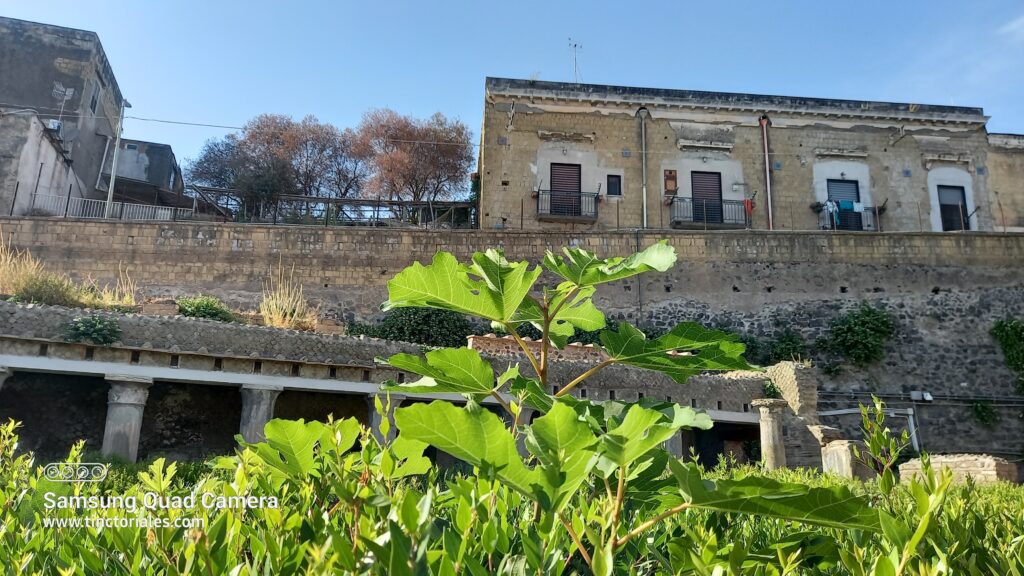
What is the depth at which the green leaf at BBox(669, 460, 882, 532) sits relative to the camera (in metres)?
1.30

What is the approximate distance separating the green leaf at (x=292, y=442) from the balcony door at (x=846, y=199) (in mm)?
24821

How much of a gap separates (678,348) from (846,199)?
990 inches

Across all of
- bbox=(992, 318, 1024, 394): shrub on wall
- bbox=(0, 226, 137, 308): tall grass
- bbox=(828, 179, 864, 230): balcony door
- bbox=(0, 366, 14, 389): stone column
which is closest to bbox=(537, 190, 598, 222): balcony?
bbox=(828, 179, 864, 230): balcony door

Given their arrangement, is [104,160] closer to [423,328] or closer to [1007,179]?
[423,328]

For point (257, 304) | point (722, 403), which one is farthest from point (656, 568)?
point (257, 304)

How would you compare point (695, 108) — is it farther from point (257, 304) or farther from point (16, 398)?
point (16, 398)

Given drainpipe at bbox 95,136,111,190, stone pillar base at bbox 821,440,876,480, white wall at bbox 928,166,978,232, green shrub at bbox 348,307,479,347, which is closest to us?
stone pillar base at bbox 821,440,876,480

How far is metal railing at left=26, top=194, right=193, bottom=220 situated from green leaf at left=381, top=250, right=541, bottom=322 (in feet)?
77.5

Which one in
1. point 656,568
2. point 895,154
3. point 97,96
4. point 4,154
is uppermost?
point 97,96

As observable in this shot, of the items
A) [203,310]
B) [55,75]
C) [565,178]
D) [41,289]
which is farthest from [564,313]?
[55,75]

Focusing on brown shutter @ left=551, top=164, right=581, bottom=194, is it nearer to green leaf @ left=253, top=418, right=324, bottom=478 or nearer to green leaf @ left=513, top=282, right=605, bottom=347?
green leaf @ left=513, top=282, right=605, bottom=347

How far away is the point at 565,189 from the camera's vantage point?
23.8m

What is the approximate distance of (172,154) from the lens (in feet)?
98.0

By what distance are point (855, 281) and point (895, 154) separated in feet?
25.8
